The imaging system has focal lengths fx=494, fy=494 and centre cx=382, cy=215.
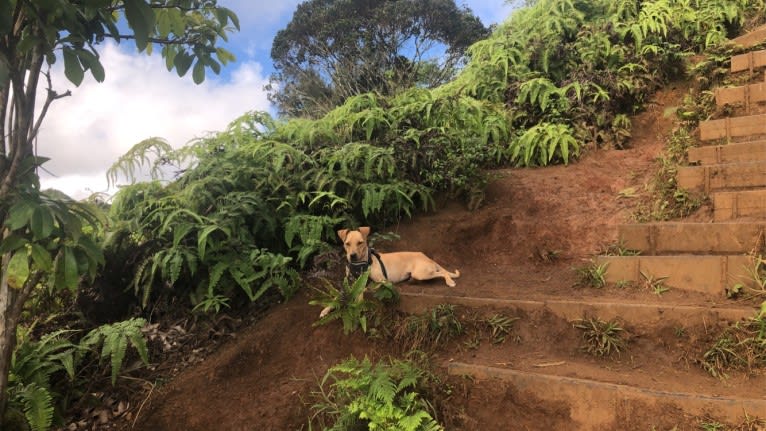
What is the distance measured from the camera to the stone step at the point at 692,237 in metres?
4.12

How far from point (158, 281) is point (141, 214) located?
0.74 metres

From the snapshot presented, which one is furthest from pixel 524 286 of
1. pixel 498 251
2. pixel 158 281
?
pixel 158 281

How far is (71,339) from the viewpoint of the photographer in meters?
4.34

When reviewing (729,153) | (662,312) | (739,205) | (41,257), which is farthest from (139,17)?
(729,153)

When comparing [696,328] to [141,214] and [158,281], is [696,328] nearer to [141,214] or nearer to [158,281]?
[158,281]

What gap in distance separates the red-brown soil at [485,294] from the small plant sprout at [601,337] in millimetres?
127

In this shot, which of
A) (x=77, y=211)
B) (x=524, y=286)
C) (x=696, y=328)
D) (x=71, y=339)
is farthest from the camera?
(x=524, y=286)

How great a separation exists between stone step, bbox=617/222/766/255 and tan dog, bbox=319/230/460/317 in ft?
5.65

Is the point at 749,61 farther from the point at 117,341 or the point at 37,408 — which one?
the point at 37,408

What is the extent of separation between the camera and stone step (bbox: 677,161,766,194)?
15.3 feet

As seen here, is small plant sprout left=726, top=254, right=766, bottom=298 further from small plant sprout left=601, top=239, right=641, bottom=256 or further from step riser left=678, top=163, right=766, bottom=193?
step riser left=678, top=163, right=766, bottom=193

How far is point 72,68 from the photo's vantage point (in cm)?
200

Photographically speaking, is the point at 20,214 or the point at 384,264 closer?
the point at 20,214

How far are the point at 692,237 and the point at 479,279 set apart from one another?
1932 millimetres
